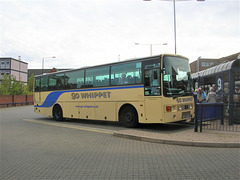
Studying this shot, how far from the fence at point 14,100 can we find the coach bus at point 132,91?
23429mm

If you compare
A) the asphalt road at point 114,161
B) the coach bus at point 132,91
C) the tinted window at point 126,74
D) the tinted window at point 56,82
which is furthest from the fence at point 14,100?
the asphalt road at point 114,161

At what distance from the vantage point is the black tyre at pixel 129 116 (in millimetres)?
9922

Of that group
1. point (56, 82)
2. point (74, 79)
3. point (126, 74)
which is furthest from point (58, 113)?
point (126, 74)

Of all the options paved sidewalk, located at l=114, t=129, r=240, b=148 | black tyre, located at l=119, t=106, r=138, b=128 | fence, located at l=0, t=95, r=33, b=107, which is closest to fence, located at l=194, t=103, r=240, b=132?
paved sidewalk, located at l=114, t=129, r=240, b=148

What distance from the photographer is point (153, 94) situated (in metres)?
9.12

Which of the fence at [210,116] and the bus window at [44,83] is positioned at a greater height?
the bus window at [44,83]

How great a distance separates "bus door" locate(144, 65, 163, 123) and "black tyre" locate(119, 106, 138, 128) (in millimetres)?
808

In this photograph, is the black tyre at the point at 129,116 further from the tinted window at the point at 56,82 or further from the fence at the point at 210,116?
the tinted window at the point at 56,82

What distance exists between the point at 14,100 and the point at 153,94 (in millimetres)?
32009

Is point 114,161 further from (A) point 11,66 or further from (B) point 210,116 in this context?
(A) point 11,66

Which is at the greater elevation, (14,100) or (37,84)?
(37,84)

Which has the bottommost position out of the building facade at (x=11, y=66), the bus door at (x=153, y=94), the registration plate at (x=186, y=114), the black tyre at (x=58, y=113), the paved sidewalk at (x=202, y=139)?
the paved sidewalk at (x=202, y=139)

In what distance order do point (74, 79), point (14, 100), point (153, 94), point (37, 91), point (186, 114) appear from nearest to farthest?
1. point (153, 94)
2. point (186, 114)
3. point (74, 79)
4. point (37, 91)
5. point (14, 100)

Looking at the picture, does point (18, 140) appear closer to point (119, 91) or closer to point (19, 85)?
point (119, 91)
